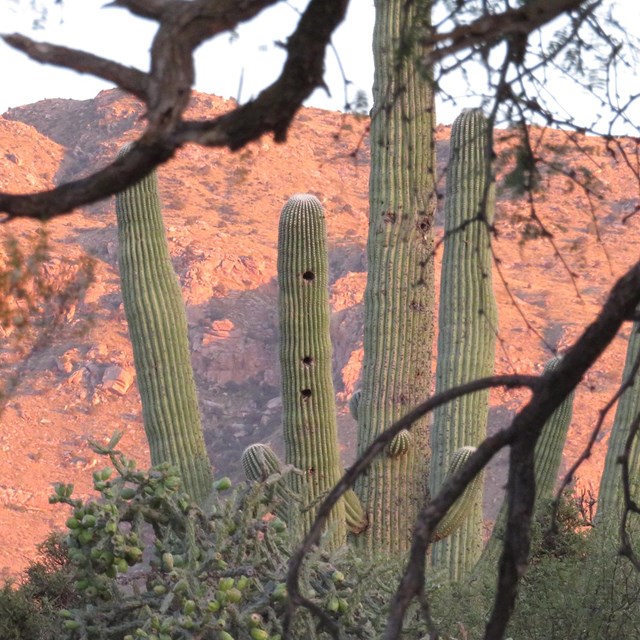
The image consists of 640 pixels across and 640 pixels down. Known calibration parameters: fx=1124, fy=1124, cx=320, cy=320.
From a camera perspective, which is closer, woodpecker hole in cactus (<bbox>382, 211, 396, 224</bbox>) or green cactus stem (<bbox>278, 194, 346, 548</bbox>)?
green cactus stem (<bbox>278, 194, 346, 548</bbox>)

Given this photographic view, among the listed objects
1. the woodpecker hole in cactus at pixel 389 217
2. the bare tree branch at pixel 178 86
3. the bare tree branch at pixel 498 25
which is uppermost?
the bare tree branch at pixel 498 25

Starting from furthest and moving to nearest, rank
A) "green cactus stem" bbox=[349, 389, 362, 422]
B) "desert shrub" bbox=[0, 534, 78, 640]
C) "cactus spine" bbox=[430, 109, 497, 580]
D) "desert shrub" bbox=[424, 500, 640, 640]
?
"green cactus stem" bbox=[349, 389, 362, 422], "cactus spine" bbox=[430, 109, 497, 580], "desert shrub" bbox=[424, 500, 640, 640], "desert shrub" bbox=[0, 534, 78, 640]

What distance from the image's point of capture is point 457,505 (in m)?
7.62

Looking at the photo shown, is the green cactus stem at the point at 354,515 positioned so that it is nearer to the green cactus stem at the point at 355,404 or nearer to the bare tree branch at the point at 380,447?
the green cactus stem at the point at 355,404

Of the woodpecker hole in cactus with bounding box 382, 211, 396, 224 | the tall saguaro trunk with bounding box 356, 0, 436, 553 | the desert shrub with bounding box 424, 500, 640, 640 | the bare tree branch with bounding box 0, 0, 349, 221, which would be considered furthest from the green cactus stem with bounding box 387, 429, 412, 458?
the bare tree branch with bounding box 0, 0, 349, 221

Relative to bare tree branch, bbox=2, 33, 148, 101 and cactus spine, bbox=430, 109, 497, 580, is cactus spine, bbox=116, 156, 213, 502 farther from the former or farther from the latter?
bare tree branch, bbox=2, 33, 148, 101

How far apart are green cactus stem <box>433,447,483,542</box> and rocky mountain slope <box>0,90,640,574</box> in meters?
16.1

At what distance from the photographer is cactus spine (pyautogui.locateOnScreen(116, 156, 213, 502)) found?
8156 millimetres

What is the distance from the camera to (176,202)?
34531 millimetres

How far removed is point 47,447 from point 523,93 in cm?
2645

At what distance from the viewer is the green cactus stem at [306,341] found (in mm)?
7836

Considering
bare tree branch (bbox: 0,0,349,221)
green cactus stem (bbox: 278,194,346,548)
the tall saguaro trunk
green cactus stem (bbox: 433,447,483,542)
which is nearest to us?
bare tree branch (bbox: 0,0,349,221)

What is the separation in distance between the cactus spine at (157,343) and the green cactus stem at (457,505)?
174 cm

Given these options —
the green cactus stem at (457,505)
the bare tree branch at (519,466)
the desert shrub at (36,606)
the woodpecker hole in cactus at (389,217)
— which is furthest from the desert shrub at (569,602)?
the woodpecker hole in cactus at (389,217)
